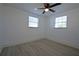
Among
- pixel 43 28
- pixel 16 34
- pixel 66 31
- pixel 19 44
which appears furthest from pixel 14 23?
pixel 66 31

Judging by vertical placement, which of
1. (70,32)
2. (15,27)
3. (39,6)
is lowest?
(70,32)

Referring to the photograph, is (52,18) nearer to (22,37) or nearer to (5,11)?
(22,37)

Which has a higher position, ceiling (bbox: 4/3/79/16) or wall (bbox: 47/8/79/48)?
ceiling (bbox: 4/3/79/16)

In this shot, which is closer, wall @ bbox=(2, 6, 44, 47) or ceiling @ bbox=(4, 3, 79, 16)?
ceiling @ bbox=(4, 3, 79, 16)

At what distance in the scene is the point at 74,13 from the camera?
3.57 metres

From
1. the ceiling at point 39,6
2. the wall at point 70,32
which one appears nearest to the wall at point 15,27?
the ceiling at point 39,6

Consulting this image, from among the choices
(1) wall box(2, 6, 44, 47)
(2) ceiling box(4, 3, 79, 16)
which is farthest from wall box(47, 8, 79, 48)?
(1) wall box(2, 6, 44, 47)

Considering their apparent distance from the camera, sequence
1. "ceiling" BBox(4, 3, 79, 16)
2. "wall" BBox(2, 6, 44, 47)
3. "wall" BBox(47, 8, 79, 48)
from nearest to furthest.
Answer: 1. "ceiling" BBox(4, 3, 79, 16)
2. "wall" BBox(2, 6, 44, 47)
3. "wall" BBox(47, 8, 79, 48)

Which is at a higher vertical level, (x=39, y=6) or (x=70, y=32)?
(x=39, y=6)

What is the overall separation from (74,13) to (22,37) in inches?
101

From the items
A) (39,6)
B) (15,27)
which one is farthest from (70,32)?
(15,27)

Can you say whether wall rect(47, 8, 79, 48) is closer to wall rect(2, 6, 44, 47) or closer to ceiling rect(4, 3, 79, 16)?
ceiling rect(4, 3, 79, 16)

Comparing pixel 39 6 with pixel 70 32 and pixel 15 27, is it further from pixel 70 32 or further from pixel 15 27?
pixel 70 32

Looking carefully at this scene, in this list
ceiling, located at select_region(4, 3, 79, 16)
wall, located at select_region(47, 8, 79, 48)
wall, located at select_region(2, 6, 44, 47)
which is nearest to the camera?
ceiling, located at select_region(4, 3, 79, 16)
